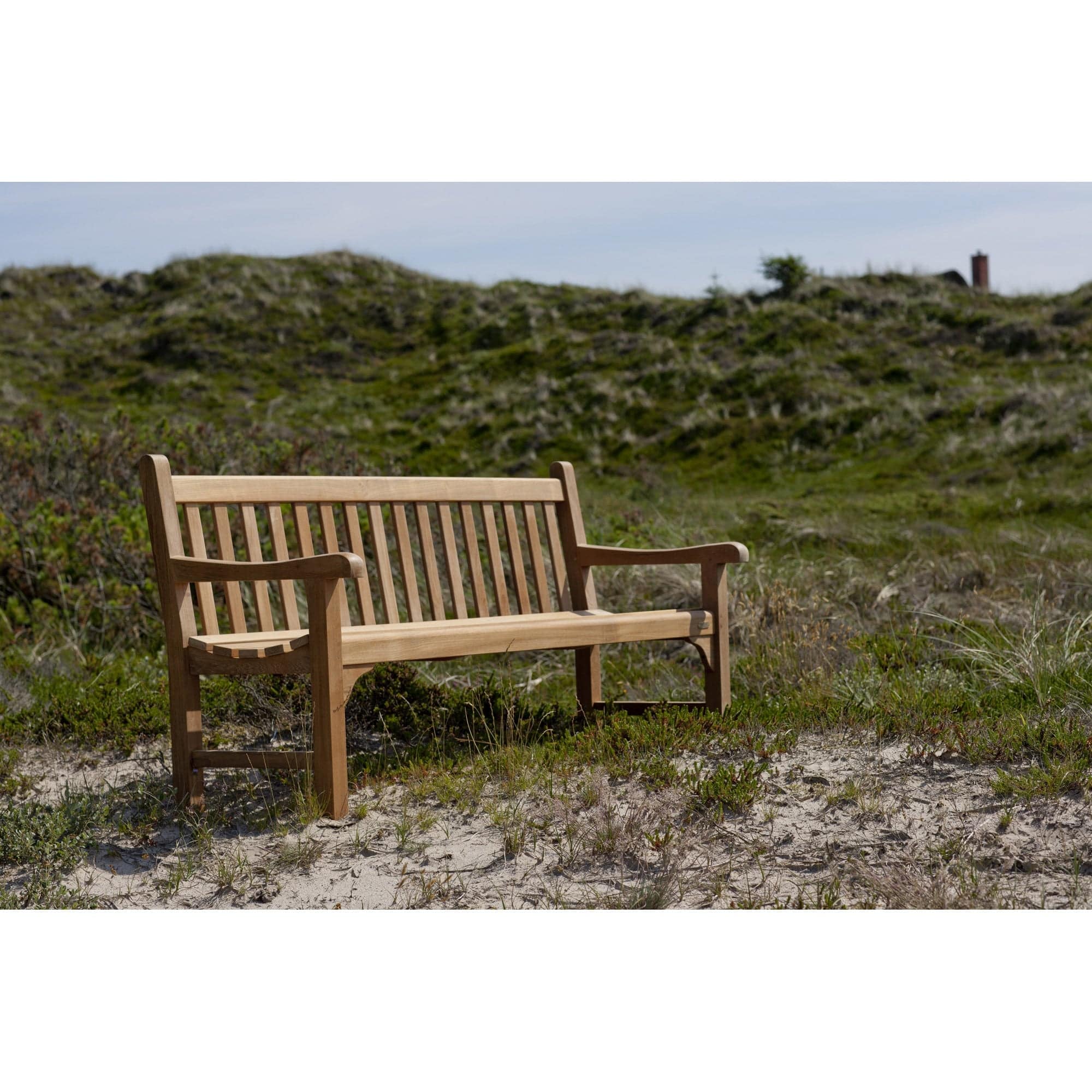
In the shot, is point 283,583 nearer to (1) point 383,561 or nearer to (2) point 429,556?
(1) point 383,561

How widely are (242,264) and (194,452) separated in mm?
27983

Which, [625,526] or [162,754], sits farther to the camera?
[625,526]

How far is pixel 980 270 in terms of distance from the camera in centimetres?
2762

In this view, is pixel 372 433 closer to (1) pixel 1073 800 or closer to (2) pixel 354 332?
(2) pixel 354 332

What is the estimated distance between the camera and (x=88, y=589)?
670cm

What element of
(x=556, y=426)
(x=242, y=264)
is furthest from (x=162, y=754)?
(x=242, y=264)

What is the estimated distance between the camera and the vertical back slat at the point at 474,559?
4.95 metres

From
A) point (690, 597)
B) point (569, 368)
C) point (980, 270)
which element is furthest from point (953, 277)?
point (690, 597)

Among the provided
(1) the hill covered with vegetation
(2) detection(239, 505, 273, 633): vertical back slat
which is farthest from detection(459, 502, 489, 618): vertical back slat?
(1) the hill covered with vegetation

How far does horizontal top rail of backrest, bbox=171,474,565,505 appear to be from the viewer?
4.23m

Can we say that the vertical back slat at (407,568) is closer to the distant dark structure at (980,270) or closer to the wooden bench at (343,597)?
the wooden bench at (343,597)

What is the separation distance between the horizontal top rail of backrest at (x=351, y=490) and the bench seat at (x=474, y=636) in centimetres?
54

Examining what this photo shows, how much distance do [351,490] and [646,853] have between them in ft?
6.64

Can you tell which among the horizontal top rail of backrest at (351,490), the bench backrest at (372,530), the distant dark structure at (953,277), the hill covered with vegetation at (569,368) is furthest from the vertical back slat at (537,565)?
the distant dark structure at (953,277)
